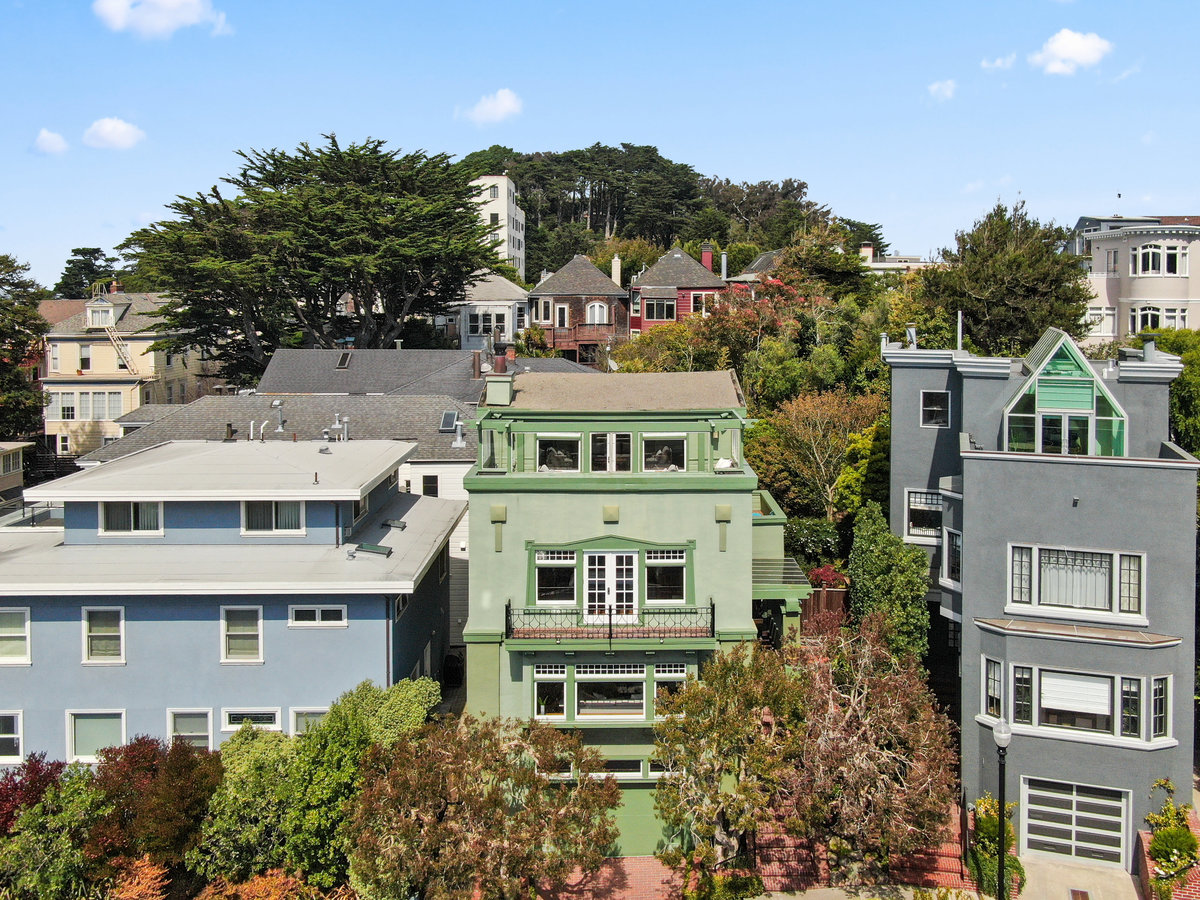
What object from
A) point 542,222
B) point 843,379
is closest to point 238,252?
point 843,379

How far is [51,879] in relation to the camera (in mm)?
18484

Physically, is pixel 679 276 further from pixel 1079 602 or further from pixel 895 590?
pixel 1079 602

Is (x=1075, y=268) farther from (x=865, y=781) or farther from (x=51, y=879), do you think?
(x=51, y=879)

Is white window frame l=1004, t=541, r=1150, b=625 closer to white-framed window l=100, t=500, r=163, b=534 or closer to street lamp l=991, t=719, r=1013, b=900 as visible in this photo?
street lamp l=991, t=719, r=1013, b=900

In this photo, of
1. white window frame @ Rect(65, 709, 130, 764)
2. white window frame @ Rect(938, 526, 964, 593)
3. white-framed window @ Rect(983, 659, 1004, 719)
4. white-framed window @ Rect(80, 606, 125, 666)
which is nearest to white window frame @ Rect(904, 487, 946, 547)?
white window frame @ Rect(938, 526, 964, 593)

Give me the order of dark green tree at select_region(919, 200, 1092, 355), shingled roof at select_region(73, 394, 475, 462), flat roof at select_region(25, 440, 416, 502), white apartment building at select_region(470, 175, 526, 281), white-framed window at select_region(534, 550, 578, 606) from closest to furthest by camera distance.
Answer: white-framed window at select_region(534, 550, 578, 606) < flat roof at select_region(25, 440, 416, 502) < shingled roof at select_region(73, 394, 475, 462) < dark green tree at select_region(919, 200, 1092, 355) < white apartment building at select_region(470, 175, 526, 281)

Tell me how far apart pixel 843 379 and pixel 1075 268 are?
918 cm

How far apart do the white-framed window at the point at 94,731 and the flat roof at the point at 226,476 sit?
4785 mm

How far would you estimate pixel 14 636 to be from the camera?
21938mm

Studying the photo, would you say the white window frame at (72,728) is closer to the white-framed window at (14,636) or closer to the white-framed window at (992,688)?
the white-framed window at (14,636)

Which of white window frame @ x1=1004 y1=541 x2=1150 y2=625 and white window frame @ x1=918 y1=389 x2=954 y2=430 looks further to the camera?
white window frame @ x1=918 y1=389 x2=954 y2=430

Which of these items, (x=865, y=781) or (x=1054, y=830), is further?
(x=1054, y=830)

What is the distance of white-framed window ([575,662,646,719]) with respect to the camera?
22.1 metres

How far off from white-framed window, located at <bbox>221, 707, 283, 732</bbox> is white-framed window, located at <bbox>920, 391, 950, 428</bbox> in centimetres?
1725
